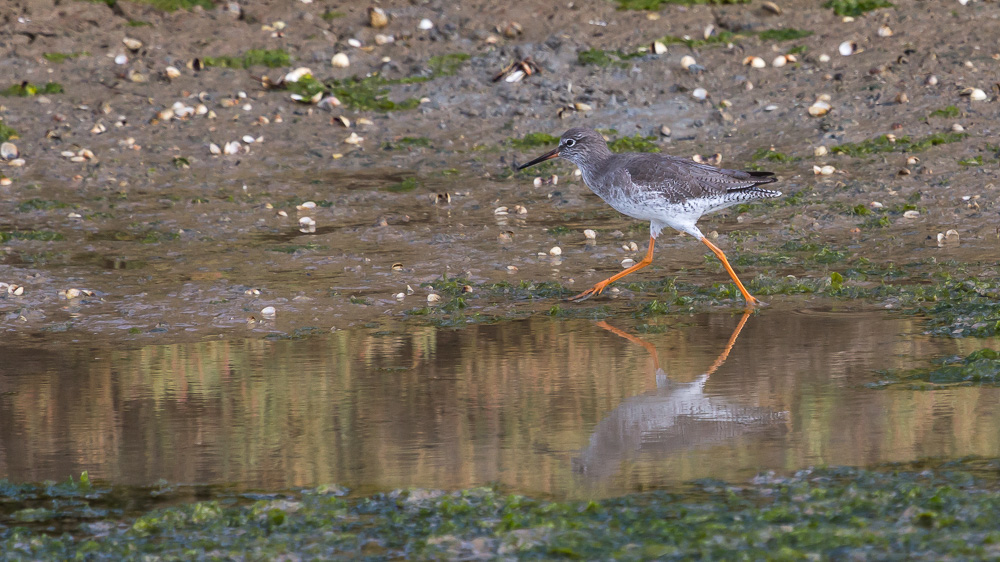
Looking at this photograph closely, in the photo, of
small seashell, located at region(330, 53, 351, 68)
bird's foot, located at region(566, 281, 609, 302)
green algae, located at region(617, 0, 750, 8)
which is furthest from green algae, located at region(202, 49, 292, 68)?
bird's foot, located at region(566, 281, 609, 302)

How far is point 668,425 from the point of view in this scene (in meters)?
5.55

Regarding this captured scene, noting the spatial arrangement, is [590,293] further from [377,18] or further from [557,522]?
[377,18]

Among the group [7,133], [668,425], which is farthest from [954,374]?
[7,133]

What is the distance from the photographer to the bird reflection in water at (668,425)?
17.0 ft

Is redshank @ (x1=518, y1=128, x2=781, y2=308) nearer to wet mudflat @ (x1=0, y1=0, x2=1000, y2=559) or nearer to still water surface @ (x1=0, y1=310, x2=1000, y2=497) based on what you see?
wet mudflat @ (x1=0, y1=0, x2=1000, y2=559)

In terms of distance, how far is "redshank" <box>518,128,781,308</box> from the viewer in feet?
27.4

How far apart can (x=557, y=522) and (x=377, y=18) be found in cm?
1105

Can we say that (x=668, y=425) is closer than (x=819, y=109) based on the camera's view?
Yes

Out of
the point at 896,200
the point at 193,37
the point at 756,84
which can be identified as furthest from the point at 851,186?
the point at 193,37

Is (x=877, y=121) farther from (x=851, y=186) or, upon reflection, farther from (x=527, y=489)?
(x=527, y=489)

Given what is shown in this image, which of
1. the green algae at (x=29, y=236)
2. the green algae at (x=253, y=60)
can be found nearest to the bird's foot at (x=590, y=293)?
the green algae at (x=29, y=236)

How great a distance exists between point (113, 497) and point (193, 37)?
10.5 metres

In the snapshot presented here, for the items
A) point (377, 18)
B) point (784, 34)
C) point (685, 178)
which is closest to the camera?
point (685, 178)

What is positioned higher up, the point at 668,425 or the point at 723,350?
the point at 723,350
